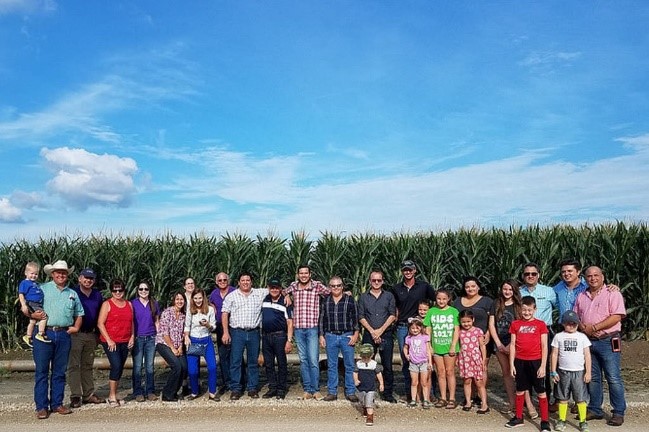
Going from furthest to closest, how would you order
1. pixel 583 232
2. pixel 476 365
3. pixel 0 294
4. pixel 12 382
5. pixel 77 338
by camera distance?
pixel 583 232
pixel 0 294
pixel 12 382
pixel 77 338
pixel 476 365

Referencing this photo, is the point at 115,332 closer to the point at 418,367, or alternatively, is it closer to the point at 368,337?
the point at 368,337

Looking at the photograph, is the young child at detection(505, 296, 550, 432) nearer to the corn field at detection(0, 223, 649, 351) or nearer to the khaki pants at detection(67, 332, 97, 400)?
the khaki pants at detection(67, 332, 97, 400)

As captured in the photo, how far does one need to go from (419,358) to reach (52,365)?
5.19 metres

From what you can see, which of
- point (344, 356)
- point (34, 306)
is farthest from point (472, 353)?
point (34, 306)

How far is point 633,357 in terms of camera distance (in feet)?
42.5

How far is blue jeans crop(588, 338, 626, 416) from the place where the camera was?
301 inches

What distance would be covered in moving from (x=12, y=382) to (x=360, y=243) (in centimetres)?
820

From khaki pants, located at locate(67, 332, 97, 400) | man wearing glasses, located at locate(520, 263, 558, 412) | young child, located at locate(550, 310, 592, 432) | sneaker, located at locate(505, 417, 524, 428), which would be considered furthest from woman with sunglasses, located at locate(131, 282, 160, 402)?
young child, located at locate(550, 310, 592, 432)

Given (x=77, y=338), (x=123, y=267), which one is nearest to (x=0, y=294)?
(x=123, y=267)

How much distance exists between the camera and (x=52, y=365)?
8297mm

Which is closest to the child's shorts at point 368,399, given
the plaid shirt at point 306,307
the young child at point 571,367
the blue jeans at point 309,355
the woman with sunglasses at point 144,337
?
the blue jeans at point 309,355

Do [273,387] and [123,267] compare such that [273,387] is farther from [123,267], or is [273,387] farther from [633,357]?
[633,357]

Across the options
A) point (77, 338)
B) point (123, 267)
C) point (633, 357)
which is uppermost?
point (123, 267)

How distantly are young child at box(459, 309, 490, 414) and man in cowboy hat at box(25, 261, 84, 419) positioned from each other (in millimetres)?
5444
